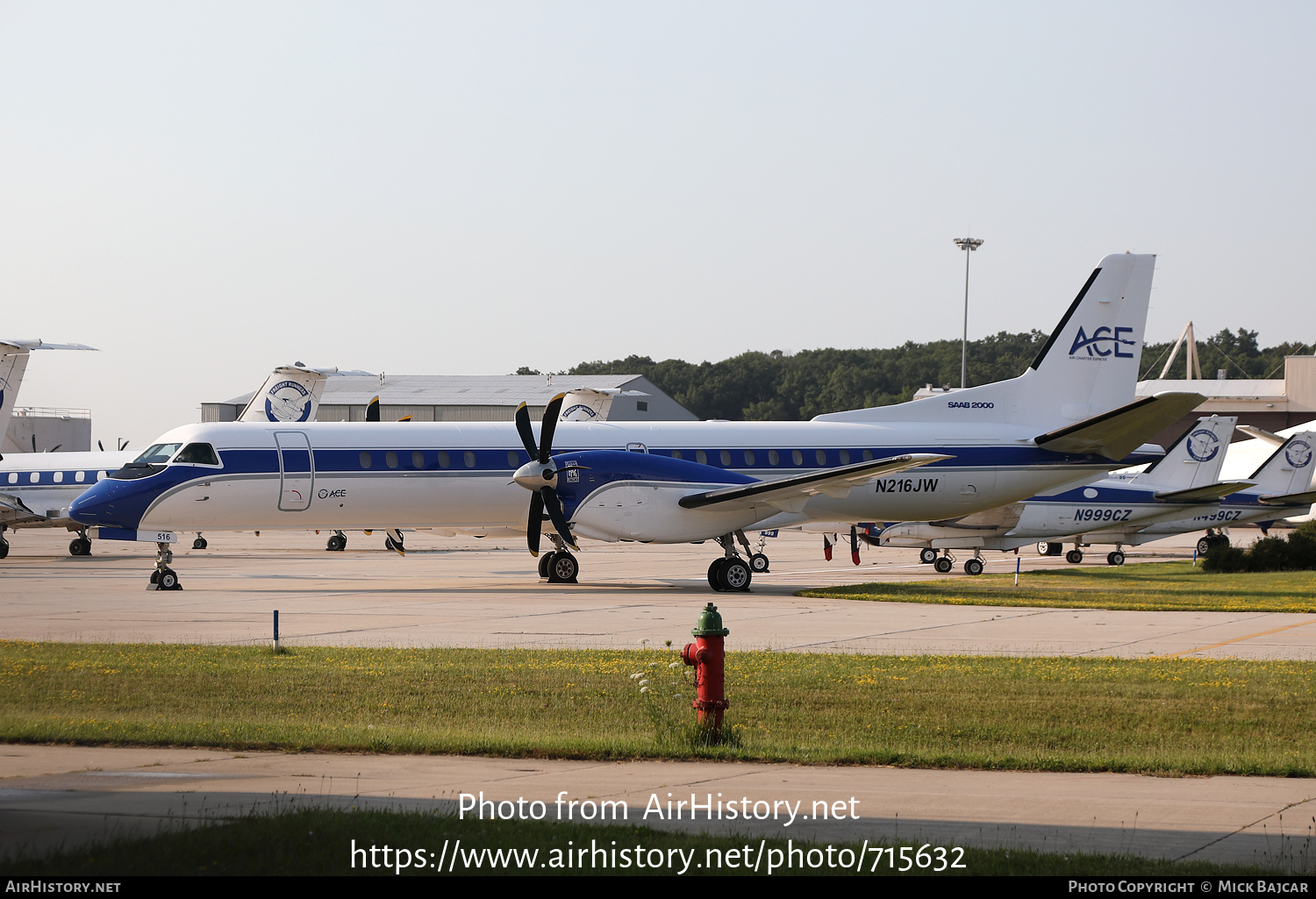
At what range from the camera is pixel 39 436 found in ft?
298

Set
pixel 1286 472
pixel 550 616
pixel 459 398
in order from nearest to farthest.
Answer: pixel 550 616 → pixel 1286 472 → pixel 459 398

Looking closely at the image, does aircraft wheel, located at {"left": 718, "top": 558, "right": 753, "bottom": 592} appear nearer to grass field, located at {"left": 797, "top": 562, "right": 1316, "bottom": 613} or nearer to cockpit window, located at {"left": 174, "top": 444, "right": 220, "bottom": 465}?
grass field, located at {"left": 797, "top": 562, "right": 1316, "bottom": 613}

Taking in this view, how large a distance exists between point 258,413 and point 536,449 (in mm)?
25115

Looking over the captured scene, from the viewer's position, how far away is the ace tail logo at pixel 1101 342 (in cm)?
2988

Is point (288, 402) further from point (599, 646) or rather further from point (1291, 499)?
point (1291, 499)

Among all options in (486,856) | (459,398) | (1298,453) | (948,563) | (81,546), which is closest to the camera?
(486,856)

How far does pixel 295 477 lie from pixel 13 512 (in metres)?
21.9

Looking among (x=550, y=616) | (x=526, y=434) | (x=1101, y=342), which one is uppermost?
(x=1101, y=342)

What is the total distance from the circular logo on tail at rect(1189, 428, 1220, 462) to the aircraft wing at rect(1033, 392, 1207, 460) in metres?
17.2

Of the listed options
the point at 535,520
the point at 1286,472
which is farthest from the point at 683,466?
the point at 1286,472

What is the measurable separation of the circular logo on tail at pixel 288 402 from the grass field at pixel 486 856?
41.9m

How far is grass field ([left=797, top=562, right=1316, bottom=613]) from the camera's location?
76.7ft

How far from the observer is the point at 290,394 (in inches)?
1834
